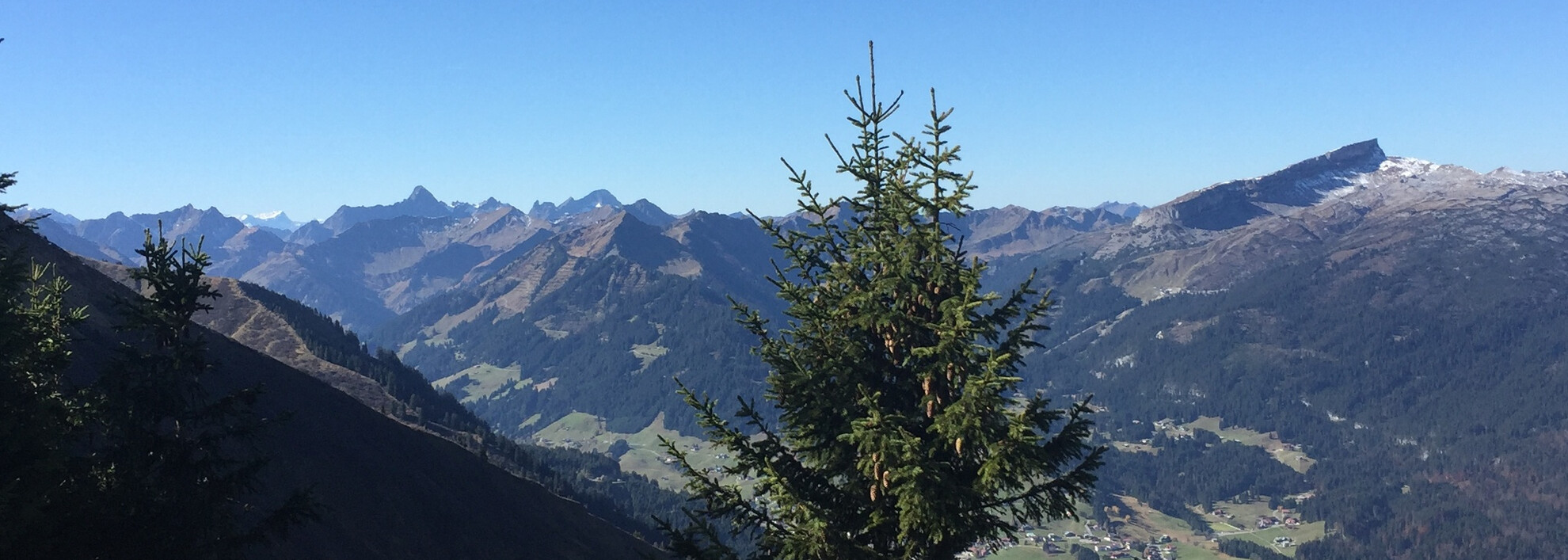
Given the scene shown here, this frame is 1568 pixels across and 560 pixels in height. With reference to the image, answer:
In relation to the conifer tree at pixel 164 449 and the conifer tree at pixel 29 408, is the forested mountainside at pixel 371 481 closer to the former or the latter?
the conifer tree at pixel 29 408

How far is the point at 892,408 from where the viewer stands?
2262cm

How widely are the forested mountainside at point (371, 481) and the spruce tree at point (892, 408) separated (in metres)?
87.3

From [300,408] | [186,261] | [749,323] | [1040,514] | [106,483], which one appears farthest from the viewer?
[300,408]

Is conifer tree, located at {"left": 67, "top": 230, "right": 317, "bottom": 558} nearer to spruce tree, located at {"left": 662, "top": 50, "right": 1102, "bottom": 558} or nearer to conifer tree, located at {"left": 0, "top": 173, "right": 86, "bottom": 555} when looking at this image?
conifer tree, located at {"left": 0, "top": 173, "right": 86, "bottom": 555}

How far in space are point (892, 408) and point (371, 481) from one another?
129 meters

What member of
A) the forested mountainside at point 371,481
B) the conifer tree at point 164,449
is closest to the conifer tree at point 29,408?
the conifer tree at point 164,449

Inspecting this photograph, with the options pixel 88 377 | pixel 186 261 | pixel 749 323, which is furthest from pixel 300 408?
pixel 749 323

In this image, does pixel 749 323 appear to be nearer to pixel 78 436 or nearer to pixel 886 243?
pixel 886 243

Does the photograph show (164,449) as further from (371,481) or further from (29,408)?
(371,481)

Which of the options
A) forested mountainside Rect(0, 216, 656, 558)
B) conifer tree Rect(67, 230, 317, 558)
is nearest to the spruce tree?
conifer tree Rect(67, 230, 317, 558)

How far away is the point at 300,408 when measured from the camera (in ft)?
493

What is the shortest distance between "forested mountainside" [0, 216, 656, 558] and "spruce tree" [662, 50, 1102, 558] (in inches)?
3437

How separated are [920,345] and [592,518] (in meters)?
169

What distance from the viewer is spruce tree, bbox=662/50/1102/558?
19875 millimetres
